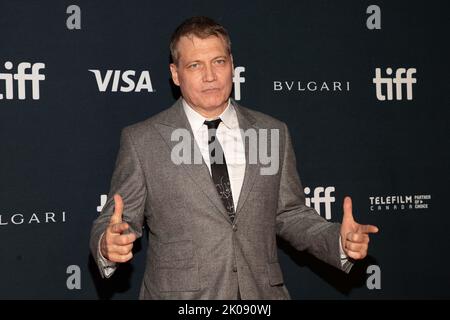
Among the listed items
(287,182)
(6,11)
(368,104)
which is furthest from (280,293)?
(6,11)

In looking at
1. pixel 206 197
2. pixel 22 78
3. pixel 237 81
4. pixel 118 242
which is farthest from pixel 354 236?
pixel 22 78

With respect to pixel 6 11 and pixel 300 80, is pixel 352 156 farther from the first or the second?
pixel 6 11

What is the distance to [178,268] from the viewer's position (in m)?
2.00

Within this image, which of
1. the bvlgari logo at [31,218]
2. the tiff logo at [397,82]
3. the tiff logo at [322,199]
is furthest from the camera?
the tiff logo at [397,82]

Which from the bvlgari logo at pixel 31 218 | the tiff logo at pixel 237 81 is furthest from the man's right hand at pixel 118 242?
the tiff logo at pixel 237 81

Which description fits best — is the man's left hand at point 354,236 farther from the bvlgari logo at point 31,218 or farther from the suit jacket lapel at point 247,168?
the bvlgari logo at point 31,218

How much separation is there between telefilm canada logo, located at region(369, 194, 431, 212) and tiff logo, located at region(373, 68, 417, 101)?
0.55 metres

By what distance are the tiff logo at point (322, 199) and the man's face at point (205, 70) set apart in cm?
102

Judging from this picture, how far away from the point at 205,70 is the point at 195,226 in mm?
591

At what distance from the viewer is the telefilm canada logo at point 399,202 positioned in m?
3.04

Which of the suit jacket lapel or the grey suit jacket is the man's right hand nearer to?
the grey suit jacket

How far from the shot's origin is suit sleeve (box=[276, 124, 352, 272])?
208 centimetres

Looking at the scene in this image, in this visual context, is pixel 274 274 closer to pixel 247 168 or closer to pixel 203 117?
pixel 247 168

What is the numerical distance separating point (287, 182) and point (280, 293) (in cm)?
44
